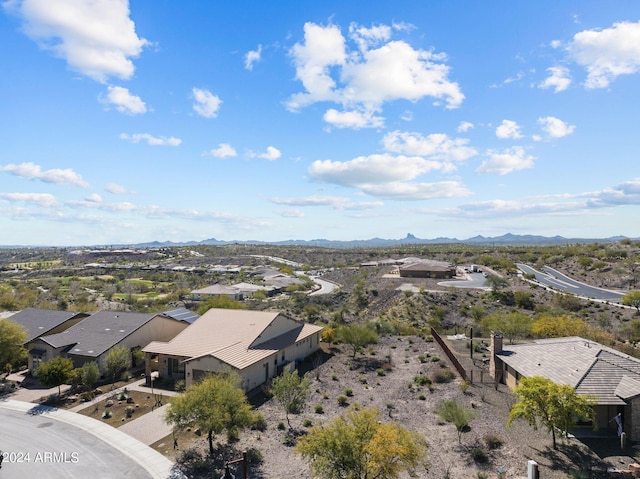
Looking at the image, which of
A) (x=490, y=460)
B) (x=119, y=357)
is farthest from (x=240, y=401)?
(x=119, y=357)

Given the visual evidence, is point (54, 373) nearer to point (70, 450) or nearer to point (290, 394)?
point (70, 450)

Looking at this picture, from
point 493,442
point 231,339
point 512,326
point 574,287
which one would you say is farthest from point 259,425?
point 574,287

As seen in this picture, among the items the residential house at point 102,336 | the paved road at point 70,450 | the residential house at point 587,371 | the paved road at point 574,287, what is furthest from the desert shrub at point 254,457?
the paved road at point 574,287

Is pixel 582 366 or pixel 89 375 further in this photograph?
pixel 89 375

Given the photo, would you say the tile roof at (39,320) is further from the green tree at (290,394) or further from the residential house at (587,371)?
the residential house at (587,371)

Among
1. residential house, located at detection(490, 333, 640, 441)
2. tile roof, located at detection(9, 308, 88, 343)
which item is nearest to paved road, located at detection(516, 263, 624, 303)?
residential house, located at detection(490, 333, 640, 441)

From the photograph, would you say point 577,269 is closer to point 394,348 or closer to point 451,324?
point 451,324
